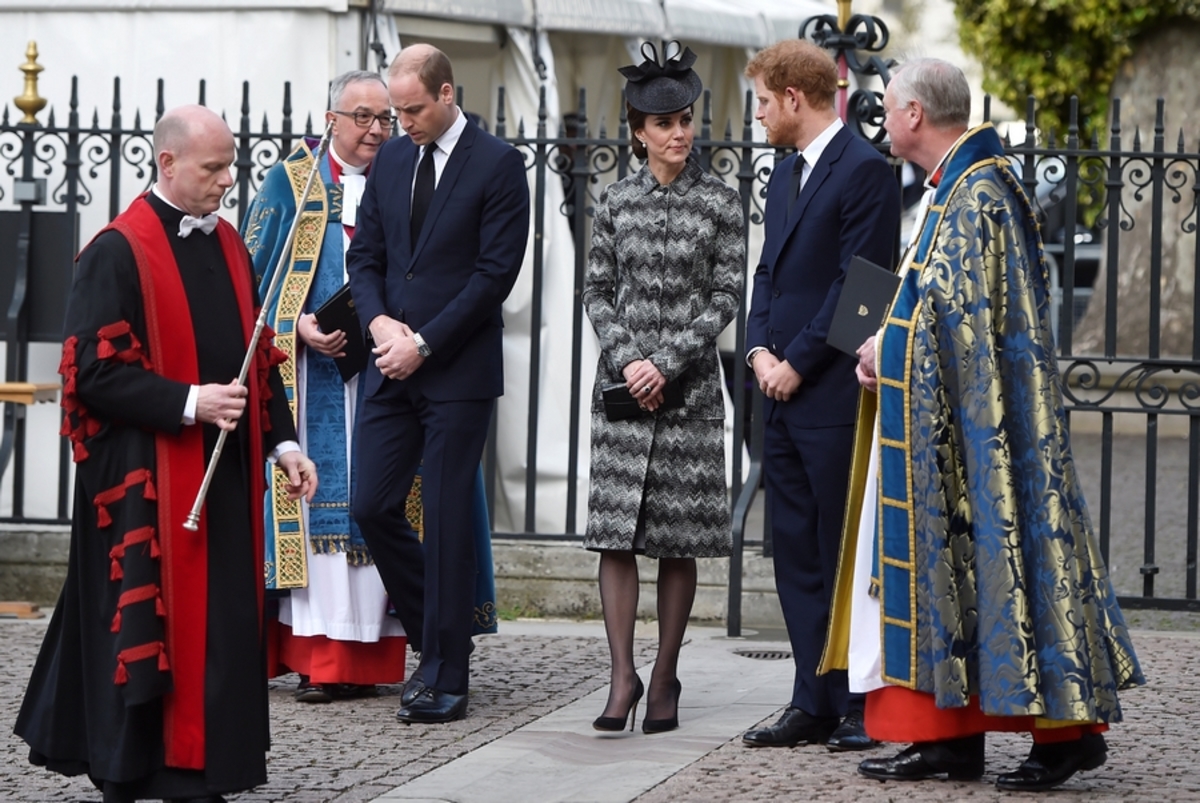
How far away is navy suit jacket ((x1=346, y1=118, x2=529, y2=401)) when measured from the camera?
19.9 ft

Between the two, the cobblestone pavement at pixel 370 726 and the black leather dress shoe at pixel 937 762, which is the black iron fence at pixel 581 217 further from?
the black leather dress shoe at pixel 937 762

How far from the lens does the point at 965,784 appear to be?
5.08 m

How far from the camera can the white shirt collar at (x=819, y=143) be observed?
5.66 meters

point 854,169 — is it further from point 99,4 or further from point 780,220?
point 99,4

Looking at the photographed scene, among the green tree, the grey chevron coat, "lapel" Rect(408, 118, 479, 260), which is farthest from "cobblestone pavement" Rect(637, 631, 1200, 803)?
the green tree

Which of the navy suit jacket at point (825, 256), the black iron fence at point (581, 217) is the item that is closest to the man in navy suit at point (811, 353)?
the navy suit jacket at point (825, 256)

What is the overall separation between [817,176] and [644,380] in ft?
2.62

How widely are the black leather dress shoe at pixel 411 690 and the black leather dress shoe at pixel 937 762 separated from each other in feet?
5.42

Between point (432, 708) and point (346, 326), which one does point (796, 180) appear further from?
point (432, 708)

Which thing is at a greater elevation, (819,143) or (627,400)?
(819,143)

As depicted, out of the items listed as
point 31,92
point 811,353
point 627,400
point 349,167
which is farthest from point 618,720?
point 31,92

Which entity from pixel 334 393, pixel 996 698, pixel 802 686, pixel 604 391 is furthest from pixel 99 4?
pixel 996 698

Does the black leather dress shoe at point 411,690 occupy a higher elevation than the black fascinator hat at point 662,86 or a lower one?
lower

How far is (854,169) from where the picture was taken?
5555 millimetres
